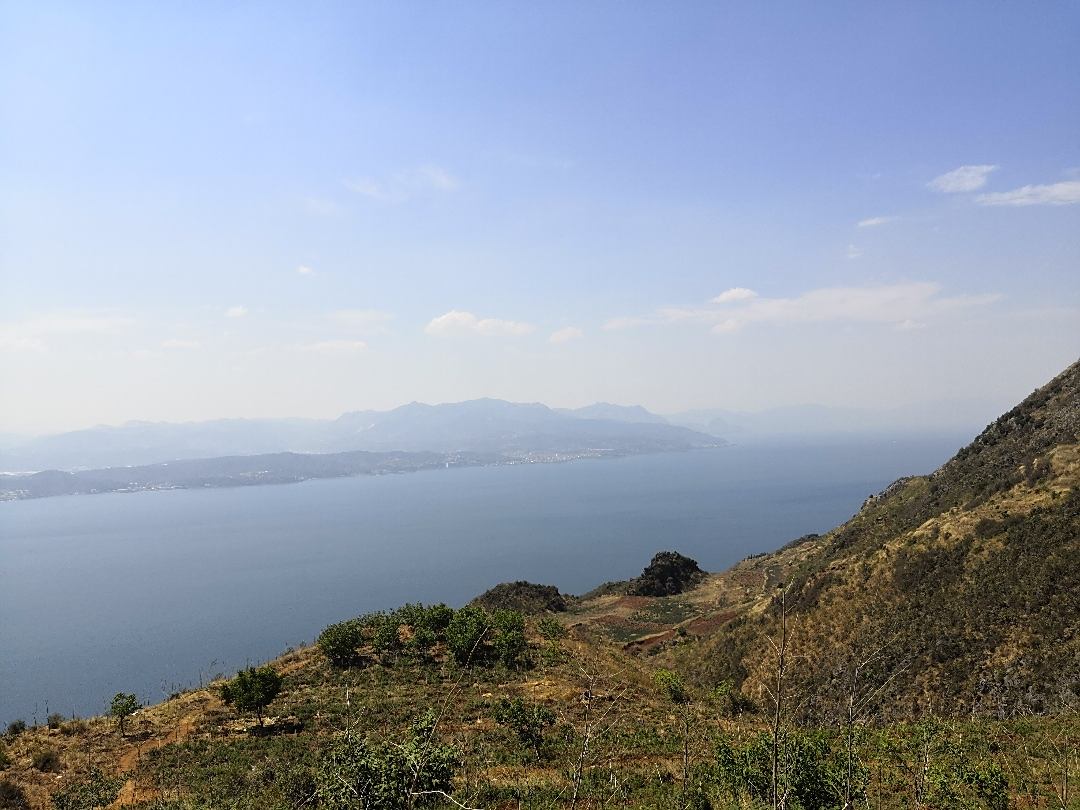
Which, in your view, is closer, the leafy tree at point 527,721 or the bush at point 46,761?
the bush at point 46,761

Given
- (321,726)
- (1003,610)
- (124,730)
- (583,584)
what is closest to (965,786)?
(321,726)

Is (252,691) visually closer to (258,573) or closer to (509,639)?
(509,639)

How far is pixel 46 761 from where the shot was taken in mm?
14797

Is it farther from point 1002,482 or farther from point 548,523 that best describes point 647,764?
point 548,523

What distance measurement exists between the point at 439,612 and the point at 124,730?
13.4 m

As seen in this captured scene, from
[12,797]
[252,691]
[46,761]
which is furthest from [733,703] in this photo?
[12,797]

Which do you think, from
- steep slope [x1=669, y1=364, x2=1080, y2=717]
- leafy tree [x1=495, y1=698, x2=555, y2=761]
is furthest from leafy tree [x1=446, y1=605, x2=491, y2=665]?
steep slope [x1=669, y1=364, x2=1080, y2=717]

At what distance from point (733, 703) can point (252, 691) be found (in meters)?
19.3

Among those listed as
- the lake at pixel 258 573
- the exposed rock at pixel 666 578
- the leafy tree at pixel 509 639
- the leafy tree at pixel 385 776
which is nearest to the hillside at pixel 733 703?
the leafy tree at pixel 385 776

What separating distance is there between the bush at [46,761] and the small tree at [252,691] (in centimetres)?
446

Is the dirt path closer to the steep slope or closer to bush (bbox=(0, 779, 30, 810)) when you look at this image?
bush (bbox=(0, 779, 30, 810))

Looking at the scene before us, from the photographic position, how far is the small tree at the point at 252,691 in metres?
18.0

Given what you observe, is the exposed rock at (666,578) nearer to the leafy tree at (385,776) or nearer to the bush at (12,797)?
the bush at (12,797)

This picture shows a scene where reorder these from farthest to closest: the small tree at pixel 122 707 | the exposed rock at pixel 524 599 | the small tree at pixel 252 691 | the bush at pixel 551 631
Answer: the exposed rock at pixel 524 599, the bush at pixel 551 631, the small tree at pixel 252 691, the small tree at pixel 122 707
